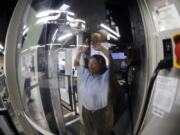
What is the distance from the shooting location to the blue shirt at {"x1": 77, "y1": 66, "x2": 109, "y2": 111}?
784 millimetres

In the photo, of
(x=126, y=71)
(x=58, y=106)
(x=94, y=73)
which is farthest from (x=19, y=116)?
(x=126, y=71)

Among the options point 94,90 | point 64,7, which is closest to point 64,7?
point 64,7

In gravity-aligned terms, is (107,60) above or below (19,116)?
above

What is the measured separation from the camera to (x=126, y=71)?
78cm

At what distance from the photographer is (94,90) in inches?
31.4

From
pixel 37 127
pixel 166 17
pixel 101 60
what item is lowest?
pixel 37 127

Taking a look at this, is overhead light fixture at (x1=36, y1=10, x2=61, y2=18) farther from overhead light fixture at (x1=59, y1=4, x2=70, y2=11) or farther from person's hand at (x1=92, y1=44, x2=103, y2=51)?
person's hand at (x1=92, y1=44, x2=103, y2=51)

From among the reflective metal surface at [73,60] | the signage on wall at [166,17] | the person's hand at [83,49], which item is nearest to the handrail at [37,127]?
the reflective metal surface at [73,60]

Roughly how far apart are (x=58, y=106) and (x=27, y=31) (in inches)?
12.0

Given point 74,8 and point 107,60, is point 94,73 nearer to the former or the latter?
point 107,60

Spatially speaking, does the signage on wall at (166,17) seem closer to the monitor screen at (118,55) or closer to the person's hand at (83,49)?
the monitor screen at (118,55)

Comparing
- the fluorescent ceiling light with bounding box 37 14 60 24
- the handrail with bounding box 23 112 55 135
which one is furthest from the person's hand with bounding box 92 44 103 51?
the handrail with bounding box 23 112 55 135

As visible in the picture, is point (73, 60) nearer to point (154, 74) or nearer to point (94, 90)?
point (94, 90)

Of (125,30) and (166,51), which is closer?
(166,51)
